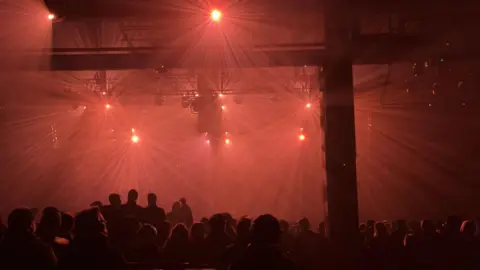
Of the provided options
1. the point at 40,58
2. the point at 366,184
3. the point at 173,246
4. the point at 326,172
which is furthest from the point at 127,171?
the point at 173,246

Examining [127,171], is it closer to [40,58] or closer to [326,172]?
[40,58]

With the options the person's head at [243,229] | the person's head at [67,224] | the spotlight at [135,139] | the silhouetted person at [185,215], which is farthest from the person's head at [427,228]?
the spotlight at [135,139]

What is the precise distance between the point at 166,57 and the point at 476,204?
34.8 ft

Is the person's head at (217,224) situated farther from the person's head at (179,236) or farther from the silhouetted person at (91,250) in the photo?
the silhouetted person at (91,250)

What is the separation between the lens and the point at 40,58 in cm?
884

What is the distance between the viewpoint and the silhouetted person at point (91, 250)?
11.5 ft

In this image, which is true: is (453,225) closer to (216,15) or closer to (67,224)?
(67,224)

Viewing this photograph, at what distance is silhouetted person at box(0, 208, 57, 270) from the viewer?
12.3 feet

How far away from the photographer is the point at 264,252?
3.30 m

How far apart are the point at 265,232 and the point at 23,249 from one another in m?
1.91

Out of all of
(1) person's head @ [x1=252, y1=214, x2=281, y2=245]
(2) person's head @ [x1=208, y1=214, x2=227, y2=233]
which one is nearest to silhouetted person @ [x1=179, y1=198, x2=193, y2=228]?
(2) person's head @ [x1=208, y1=214, x2=227, y2=233]

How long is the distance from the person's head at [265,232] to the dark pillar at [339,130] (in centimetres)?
496

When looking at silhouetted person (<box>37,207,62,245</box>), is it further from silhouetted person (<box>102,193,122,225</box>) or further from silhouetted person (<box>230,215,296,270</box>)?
silhouetted person (<box>102,193,122,225</box>)

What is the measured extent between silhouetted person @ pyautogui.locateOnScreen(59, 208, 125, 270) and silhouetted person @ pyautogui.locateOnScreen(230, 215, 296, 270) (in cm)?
91
